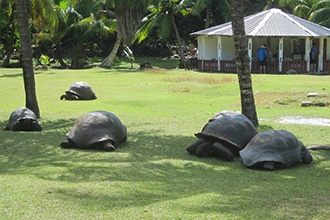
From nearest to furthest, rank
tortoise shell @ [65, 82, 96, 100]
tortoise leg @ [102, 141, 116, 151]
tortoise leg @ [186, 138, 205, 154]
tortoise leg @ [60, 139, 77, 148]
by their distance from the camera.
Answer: tortoise leg @ [186, 138, 205, 154], tortoise leg @ [102, 141, 116, 151], tortoise leg @ [60, 139, 77, 148], tortoise shell @ [65, 82, 96, 100]

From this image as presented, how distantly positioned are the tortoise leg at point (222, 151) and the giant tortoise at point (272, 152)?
13.3 inches

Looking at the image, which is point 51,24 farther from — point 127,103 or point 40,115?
point 40,115

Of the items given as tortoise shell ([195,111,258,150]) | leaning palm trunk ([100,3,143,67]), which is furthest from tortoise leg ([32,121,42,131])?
leaning palm trunk ([100,3,143,67])

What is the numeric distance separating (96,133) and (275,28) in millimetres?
26112

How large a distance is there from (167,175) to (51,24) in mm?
19558

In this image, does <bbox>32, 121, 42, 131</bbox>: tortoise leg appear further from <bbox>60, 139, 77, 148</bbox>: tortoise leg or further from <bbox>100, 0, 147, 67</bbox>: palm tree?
<bbox>100, 0, 147, 67</bbox>: palm tree

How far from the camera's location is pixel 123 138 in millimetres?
10672

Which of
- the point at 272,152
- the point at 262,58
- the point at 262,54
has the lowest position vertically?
the point at 262,58

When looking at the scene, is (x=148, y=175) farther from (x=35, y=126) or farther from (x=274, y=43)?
(x=274, y=43)

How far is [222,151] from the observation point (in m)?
9.35

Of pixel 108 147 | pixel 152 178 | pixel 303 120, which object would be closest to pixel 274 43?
pixel 303 120

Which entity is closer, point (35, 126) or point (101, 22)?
point (35, 126)

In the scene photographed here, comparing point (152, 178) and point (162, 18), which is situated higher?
point (162, 18)

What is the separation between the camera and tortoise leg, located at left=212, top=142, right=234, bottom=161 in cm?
932
